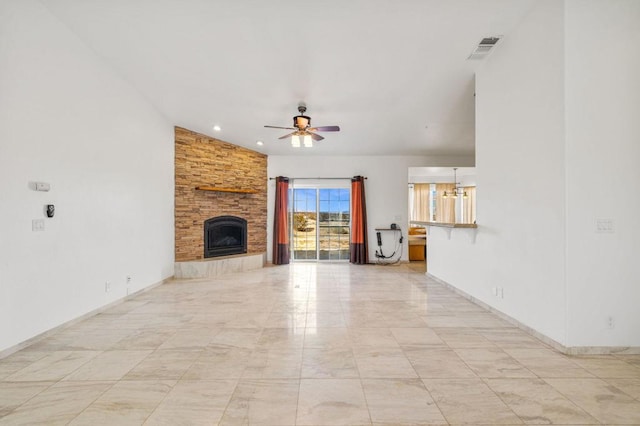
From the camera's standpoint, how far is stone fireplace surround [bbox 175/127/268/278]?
5898 mm

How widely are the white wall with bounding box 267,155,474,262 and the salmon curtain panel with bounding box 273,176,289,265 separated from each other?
0.26m

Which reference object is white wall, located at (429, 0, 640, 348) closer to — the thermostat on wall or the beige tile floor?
the beige tile floor

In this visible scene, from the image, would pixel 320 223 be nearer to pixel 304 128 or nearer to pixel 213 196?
pixel 213 196

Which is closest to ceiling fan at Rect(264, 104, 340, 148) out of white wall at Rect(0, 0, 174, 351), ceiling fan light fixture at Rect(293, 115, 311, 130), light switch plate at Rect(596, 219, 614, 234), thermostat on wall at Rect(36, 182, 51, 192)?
ceiling fan light fixture at Rect(293, 115, 311, 130)

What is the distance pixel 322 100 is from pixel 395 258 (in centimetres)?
479

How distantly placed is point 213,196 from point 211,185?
0.25 metres

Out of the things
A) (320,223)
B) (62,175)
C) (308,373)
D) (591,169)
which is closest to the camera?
(308,373)

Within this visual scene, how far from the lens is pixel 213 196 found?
257 inches

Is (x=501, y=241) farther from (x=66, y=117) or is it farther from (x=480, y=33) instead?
(x=66, y=117)

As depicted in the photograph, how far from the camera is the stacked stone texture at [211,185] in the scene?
5914mm

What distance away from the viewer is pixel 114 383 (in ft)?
7.00

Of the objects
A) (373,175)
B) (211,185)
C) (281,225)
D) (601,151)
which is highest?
(373,175)

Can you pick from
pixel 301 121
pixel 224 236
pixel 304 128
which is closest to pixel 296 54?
pixel 301 121

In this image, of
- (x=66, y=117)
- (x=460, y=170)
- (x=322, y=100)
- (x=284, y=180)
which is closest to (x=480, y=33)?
(x=322, y=100)
